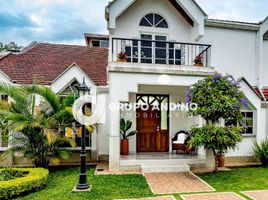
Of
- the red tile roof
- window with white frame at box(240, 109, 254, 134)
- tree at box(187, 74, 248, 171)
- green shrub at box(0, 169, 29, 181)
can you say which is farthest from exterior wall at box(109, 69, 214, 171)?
window with white frame at box(240, 109, 254, 134)

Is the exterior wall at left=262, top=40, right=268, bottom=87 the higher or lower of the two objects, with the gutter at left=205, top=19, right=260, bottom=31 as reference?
lower

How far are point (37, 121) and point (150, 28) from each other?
7.58m

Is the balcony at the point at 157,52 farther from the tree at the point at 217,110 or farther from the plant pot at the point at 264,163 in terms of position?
the plant pot at the point at 264,163

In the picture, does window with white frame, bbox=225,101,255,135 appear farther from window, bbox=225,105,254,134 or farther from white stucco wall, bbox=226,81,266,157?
white stucco wall, bbox=226,81,266,157

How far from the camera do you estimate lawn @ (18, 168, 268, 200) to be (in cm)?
742

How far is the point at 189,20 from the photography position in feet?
43.3

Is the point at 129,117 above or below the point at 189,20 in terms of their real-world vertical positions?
below

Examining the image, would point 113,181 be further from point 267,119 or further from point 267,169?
point 267,119

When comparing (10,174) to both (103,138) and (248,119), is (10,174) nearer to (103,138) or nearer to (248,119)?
(103,138)

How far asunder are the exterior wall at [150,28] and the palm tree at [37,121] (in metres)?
4.78

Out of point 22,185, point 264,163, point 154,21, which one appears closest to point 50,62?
point 154,21

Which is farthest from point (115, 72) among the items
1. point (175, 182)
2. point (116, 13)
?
point (175, 182)

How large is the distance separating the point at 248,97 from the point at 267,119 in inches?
65.3

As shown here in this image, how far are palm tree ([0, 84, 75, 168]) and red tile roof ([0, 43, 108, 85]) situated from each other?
2.29m
